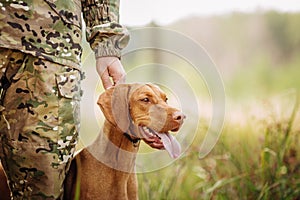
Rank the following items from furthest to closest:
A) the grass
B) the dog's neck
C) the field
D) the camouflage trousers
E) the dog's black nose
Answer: the grass < the field < the dog's neck < the camouflage trousers < the dog's black nose

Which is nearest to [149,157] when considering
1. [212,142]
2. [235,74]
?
[212,142]

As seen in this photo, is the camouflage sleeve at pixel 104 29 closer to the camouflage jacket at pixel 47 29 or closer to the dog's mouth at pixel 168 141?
the camouflage jacket at pixel 47 29

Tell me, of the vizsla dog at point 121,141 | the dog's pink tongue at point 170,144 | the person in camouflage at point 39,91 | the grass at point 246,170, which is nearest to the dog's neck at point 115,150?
the vizsla dog at point 121,141

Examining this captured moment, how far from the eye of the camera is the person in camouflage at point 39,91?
2.40 metres

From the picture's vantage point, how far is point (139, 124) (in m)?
2.44

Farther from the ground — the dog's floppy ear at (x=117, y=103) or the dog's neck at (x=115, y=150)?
the dog's floppy ear at (x=117, y=103)

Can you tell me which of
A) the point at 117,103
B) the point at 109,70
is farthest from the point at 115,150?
the point at 109,70

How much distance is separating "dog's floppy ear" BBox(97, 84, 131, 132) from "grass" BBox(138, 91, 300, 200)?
919mm

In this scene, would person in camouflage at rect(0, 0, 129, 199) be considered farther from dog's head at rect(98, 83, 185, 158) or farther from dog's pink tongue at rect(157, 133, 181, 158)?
dog's pink tongue at rect(157, 133, 181, 158)

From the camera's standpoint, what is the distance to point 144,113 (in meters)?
2.42

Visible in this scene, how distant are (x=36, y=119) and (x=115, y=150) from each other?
35cm

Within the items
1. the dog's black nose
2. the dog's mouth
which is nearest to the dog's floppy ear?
the dog's mouth

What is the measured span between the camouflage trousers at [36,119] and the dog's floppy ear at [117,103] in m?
0.13

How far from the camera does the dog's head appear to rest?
234cm
